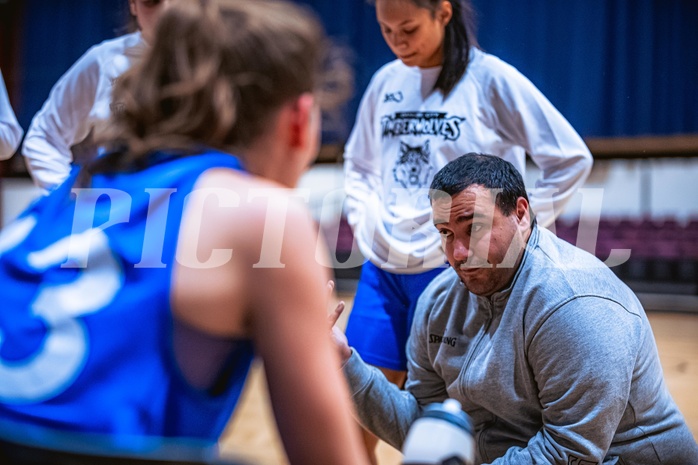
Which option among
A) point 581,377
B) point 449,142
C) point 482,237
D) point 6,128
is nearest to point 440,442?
point 581,377

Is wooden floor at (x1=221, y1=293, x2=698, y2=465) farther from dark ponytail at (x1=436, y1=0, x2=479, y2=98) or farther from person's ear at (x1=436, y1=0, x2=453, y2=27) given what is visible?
person's ear at (x1=436, y1=0, x2=453, y2=27)

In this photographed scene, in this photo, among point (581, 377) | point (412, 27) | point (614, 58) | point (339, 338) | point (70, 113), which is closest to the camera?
point (581, 377)

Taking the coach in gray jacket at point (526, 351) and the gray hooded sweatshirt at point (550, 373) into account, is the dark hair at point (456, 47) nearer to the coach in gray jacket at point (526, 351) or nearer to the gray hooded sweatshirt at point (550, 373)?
the coach in gray jacket at point (526, 351)

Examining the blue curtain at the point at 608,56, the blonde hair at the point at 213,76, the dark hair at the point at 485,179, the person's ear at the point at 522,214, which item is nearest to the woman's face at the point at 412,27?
the dark hair at the point at 485,179

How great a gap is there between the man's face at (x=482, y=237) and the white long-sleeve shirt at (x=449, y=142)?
0.65 m

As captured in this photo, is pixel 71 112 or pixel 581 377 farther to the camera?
pixel 71 112

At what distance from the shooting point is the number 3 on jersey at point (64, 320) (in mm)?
732

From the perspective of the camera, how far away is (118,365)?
72cm

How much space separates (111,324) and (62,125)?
1947 millimetres

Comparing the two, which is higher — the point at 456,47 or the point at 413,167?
the point at 456,47

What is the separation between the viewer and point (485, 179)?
1.67m

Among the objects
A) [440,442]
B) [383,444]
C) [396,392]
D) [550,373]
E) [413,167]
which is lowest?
[383,444]

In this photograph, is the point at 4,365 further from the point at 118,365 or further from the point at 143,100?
the point at 143,100

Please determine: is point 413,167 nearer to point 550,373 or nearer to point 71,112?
point 550,373
